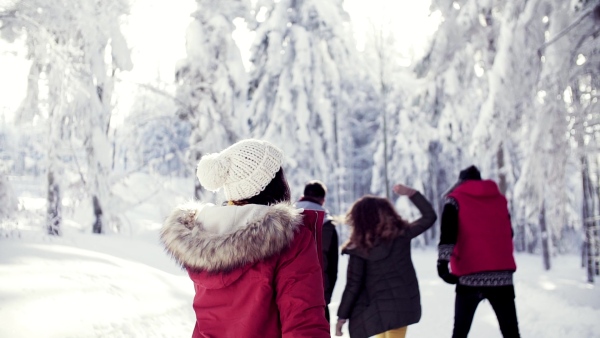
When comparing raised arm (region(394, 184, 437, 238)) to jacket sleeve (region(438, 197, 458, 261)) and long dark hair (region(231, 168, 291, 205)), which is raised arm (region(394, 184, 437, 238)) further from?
long dark hair (region(231, 168, 291, 205))

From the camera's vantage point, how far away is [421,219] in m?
4.87

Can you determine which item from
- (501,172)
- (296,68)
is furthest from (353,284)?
(296,68)

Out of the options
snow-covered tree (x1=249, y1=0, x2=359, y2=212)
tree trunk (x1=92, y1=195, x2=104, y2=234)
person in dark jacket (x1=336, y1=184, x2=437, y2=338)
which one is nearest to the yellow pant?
person in dark jacket (x1=336, y1=184, x2=437, y2=338)

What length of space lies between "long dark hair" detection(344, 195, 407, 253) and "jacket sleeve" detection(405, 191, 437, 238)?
0.11 meters

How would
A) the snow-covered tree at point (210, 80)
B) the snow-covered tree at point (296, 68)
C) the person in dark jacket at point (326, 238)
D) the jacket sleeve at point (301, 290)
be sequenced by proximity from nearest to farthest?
the jacket sleeve at point (301, 290) → the person in dark jacket at point (326, 238) → the snow-covered tree at point (210, 80) → the snow-covered tree at point (296, 68)

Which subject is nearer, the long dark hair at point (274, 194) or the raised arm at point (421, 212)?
the long dark hair at point (274, 194)

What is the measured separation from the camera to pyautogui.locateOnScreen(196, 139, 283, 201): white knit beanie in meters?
2.20

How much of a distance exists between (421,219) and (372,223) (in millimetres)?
606

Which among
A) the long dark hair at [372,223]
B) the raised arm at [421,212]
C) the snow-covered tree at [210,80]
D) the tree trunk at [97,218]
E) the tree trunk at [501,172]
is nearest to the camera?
the long dark hair at [372,223]

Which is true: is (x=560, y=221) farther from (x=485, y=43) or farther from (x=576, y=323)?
(x=485, y=43)

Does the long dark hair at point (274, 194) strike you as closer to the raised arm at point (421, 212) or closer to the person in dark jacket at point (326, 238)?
the raised arm at point (421, 212)

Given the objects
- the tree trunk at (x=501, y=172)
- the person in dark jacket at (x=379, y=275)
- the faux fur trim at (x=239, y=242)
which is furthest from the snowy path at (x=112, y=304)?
the tree trunk at (x=501, y=172)

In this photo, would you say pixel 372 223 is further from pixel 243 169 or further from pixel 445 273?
pixel 243 169

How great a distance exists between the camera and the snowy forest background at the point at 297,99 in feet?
26.3
